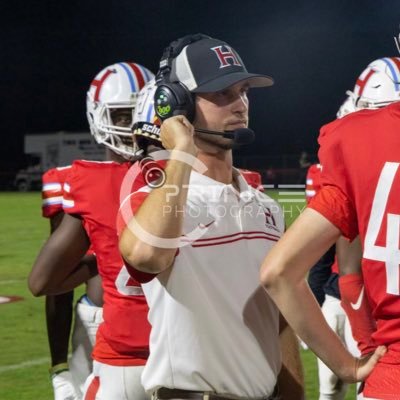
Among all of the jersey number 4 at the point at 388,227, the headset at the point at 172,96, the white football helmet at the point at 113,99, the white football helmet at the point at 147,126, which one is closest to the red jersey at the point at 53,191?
the white football helmet at the point at 113,99

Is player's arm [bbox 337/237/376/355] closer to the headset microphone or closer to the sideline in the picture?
the headset microphone

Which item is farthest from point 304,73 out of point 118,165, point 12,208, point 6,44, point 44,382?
point 118,165

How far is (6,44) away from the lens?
140ft

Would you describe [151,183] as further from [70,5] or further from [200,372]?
[70,5]

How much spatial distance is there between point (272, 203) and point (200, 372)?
60 centimetres

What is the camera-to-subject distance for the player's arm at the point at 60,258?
3.42 m

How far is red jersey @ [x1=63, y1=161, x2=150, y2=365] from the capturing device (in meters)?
3.14

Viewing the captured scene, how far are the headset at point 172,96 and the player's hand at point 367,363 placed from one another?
900 millimetres

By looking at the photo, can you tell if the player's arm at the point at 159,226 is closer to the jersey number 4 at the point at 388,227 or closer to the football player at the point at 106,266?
the jersey number 4 at the point at 388,227

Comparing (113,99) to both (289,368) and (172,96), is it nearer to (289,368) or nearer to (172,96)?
(172,96)

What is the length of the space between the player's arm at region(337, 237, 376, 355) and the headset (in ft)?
2.02

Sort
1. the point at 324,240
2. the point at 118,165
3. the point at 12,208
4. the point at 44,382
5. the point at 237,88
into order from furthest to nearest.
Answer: the point at 12,208
the point at 44,382
the point at 118,165
the point at 237,88
the point at 324,240

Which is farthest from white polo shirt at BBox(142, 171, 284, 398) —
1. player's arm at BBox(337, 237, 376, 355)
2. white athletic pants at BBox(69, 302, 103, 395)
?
white athletic pants at BBox(69, 302, 103, 395)

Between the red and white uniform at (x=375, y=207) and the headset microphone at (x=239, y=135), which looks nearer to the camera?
the red and white uniform at (x=375, y=207)
